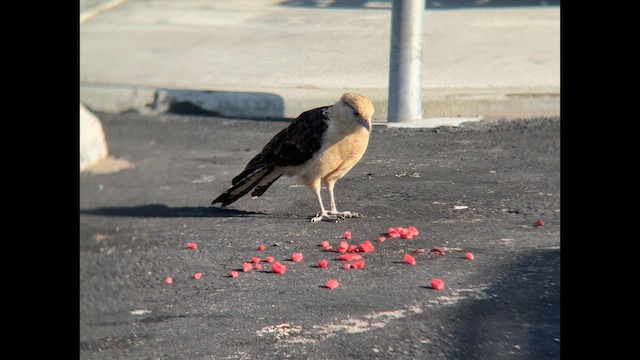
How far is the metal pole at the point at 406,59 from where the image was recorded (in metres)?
8.07

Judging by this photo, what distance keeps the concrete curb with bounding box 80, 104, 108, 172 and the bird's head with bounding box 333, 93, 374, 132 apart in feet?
13.0

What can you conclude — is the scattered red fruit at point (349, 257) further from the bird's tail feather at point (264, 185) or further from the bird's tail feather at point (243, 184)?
the bird's tail feather at point (264, 185)

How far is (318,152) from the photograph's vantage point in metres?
5.73

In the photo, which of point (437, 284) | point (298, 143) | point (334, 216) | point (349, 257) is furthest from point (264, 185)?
point (437, 284)

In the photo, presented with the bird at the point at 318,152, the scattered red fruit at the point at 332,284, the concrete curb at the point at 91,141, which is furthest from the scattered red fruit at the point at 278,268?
the concrete curb at the point at 91,141

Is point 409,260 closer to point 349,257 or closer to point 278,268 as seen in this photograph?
point 349,257

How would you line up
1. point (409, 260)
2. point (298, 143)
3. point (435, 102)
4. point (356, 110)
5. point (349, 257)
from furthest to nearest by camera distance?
point (435, 102)
point (298, 143)
point (356, 110)
point (349, 257)
point (409, 260)

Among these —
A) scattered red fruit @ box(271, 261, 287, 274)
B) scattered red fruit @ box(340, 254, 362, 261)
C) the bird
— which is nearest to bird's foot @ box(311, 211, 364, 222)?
the bird

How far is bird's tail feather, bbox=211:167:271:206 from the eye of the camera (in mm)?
5688

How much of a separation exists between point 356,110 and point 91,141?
13.2 feet
